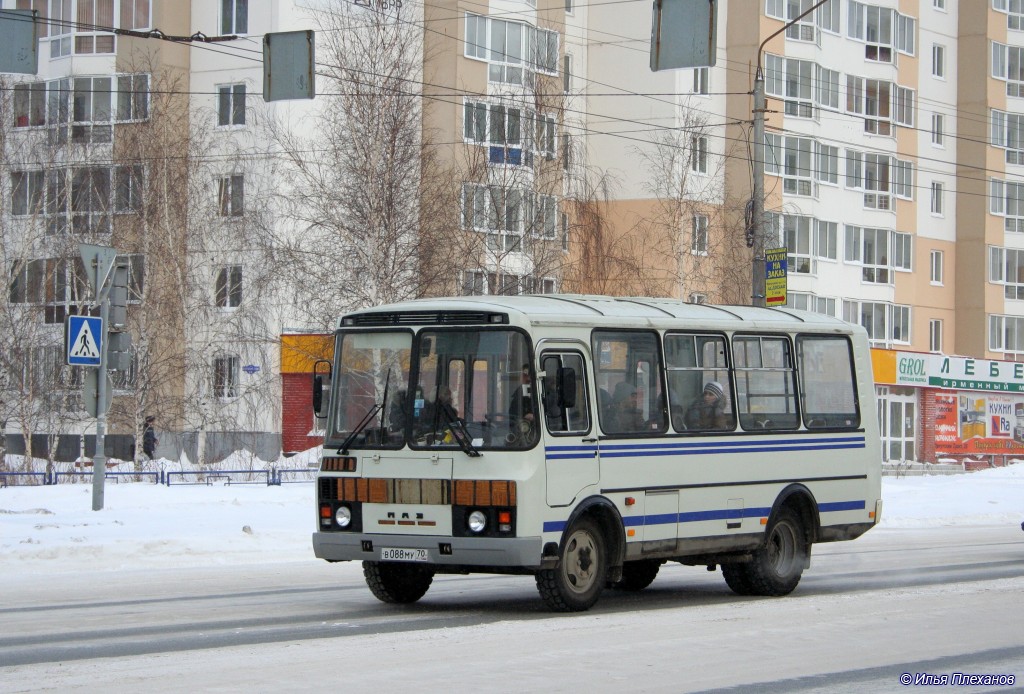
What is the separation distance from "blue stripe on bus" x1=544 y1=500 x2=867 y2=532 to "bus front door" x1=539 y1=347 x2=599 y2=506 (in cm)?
21

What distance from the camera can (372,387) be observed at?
13875mm

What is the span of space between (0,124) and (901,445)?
3594 centimetres

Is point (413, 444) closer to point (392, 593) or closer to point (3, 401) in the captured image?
point (392, 593)

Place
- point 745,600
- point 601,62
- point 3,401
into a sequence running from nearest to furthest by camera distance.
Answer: point 745,600
point 3,401
point 601,62

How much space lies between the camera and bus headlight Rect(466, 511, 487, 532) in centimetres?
1287

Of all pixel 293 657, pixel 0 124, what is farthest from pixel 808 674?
pixel 0 124

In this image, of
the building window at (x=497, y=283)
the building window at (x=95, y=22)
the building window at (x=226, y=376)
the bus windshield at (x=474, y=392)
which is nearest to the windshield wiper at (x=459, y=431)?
the bus windshield at (x=474, y=392)

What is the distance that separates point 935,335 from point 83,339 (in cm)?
5101

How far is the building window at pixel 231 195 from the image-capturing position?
155ft

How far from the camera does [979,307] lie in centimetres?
6862

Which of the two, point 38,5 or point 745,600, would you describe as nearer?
point 745,600

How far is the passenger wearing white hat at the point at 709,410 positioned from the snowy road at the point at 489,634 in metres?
1.64

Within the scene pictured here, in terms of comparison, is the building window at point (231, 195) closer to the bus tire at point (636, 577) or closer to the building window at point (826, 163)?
the building window at point (826, 163)

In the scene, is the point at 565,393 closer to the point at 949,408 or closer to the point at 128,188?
the point at 128,188
